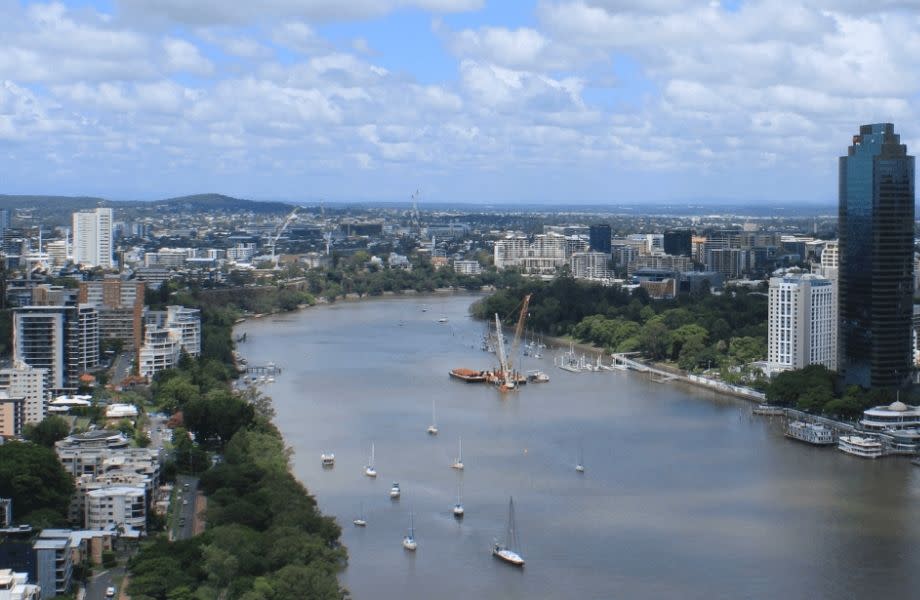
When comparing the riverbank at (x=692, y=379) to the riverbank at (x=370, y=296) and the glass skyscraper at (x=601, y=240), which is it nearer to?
the riverbank at (x=370, y=296)

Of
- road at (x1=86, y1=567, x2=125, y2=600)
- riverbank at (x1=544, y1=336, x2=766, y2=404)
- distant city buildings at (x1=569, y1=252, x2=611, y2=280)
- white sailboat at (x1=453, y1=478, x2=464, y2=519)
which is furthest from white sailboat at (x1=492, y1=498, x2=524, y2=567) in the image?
distant city buildings at (x1=569, y1=252, x2=611, y2=280)

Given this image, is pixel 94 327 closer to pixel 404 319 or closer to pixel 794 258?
pixel 404 319

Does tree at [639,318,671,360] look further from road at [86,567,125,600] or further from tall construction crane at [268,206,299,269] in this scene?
tall construction crane at [268,206,299,269]

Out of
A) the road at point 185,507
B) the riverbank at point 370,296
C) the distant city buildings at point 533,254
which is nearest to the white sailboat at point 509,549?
the road at point 185,507

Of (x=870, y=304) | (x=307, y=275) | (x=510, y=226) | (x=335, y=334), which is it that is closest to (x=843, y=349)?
(x=870, y=304)

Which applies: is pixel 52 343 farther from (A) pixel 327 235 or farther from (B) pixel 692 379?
(A) pixel 327 235
